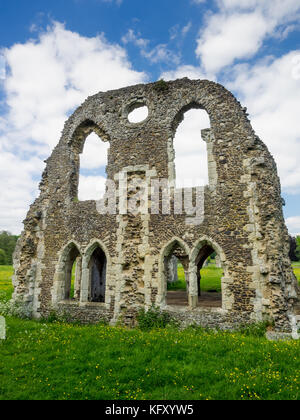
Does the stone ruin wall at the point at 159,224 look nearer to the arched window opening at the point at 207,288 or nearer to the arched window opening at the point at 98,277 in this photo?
the arched window opening at the point at 207,288

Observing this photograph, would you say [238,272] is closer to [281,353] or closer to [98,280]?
[281,353]

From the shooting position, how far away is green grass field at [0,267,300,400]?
5.02m

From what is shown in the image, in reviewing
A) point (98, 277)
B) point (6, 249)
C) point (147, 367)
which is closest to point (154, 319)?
point (147, 367)

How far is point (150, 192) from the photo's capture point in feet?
36.6

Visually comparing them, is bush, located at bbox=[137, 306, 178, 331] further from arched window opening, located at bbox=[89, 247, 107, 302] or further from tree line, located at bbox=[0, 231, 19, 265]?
tree line, located at bbox=[0, 231, 19, 265]

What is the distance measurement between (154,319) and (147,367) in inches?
158

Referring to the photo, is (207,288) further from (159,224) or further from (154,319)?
(159,224)

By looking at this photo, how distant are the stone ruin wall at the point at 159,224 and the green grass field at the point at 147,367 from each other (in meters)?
1.98

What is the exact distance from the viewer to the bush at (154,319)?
32.0ft

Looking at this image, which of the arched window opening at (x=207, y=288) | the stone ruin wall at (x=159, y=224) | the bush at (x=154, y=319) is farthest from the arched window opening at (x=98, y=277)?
the bush at (x=154, y=319)

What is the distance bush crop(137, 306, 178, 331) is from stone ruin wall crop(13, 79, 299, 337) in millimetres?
244

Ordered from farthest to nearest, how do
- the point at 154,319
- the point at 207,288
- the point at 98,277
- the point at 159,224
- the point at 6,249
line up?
the point at 6,249 → the point at 207,288 → the point at 98,277 → the point at 159,224 → the point at 154,319

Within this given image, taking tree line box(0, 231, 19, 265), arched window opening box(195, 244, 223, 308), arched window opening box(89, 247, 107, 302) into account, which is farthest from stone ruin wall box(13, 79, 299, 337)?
tree line box(0, 231, 19, 265)

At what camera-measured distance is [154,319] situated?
9.96 metres
